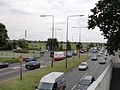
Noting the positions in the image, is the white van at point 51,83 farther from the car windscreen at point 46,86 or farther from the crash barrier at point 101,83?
the crash barrier at point 101,83

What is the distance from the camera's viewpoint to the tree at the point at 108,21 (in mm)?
49662

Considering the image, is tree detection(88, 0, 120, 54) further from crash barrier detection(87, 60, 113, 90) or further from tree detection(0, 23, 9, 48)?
tree detection(0, 23, 9, 48)

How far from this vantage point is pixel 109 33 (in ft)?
171

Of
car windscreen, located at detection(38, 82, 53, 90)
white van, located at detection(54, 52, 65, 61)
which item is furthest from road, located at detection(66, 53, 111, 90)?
white van, located at detection(54, 52, 65, 61)

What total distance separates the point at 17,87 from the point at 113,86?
35.4 feet

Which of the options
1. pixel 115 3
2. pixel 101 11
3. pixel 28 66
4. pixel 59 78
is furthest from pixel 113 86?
pixel 28 66

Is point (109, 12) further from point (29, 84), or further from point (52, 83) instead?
point (52, 83)

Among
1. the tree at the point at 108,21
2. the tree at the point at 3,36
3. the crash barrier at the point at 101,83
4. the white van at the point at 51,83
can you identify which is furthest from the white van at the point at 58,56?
the crash barrier at the point at 101,83

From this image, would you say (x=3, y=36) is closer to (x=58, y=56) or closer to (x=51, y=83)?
(x=58, y=56)

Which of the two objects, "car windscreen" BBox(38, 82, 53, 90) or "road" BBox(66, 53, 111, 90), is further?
"road" BBox(66, 53, 111, 90)

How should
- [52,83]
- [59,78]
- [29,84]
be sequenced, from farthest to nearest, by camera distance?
[29,84], [59,78], [52,83]

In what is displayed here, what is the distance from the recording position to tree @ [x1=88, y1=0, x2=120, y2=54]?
163 ft

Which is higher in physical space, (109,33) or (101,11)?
(101,11)

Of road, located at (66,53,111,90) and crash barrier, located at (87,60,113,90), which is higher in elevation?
crash barrier, located at (87,60,113,90)
